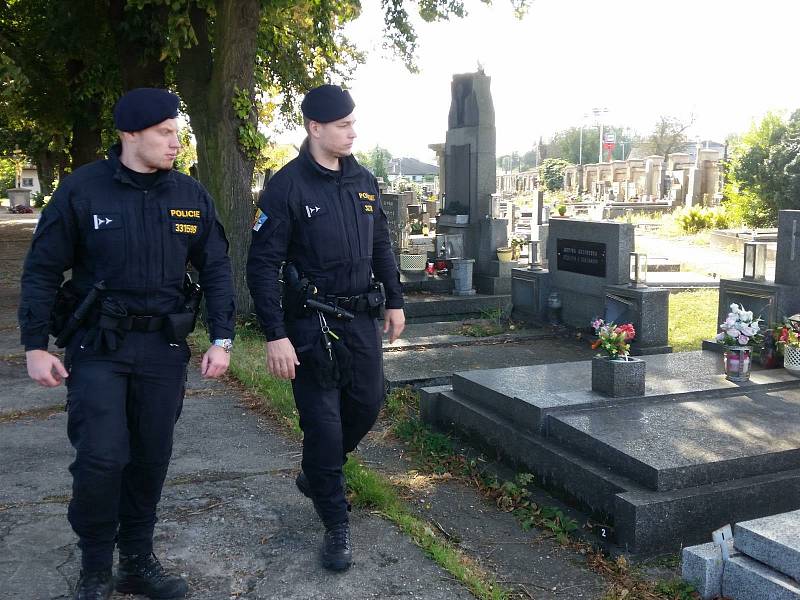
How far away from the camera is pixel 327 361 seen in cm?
362

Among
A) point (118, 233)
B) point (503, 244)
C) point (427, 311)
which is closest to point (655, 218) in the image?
point (503, 244)

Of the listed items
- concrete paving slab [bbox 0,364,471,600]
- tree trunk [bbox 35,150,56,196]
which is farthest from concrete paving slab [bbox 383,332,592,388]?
tree trunk [bbox 35,150,56,196]

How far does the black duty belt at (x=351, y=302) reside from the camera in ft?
12.2

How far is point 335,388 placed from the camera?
3.70 metres

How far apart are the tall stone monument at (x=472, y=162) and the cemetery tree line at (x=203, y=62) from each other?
4.02ft

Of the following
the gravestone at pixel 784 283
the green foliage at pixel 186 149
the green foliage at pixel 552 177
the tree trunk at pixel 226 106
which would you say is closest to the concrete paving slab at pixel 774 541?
the gravestone at pixel 784 283

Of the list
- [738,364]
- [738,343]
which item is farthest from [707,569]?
[738,343]

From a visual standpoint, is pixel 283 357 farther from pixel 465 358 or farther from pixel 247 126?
pixel 247 126

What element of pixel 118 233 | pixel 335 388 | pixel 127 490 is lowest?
pixel 127 490

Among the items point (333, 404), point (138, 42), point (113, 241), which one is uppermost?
point (138, 42)

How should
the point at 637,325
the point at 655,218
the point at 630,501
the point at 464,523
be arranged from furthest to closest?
the point at 655,218 → the point at 637,325 → the point at 464,523 → the point at 630,501

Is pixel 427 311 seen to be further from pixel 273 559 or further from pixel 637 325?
pixel 273 559

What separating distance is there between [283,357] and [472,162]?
32.8ft

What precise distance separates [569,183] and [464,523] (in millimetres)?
55023
